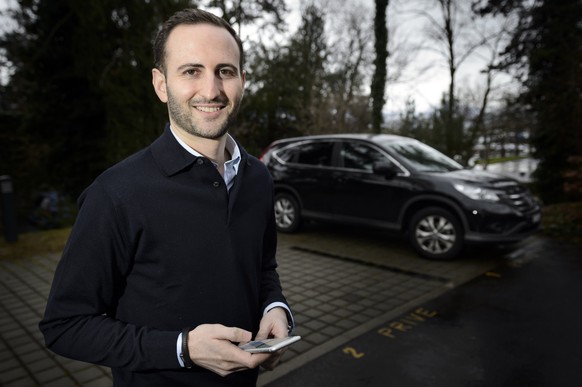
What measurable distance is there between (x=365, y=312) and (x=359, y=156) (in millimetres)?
3293

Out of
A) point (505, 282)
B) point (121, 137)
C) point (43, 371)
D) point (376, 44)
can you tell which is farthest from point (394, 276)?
point (376, 44)

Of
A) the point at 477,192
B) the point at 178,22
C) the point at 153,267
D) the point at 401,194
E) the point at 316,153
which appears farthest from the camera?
the point at 316,153

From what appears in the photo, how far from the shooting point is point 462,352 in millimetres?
3678

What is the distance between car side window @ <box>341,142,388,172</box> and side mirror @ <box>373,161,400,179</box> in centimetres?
18

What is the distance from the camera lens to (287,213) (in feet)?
26.7

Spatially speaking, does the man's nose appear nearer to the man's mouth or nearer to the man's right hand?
the man's mouth

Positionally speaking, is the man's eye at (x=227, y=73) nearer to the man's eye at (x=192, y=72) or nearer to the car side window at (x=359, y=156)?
the man's eye at (x=192, y=72)

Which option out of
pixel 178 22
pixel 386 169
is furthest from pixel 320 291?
pixel 178 22

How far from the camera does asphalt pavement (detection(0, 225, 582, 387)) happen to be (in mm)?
3395

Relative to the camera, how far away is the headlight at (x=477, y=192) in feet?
19.7

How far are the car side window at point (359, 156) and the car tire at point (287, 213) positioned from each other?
134cm

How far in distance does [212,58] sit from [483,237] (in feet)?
18.0

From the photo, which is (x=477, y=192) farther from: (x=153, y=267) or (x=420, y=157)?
(x=153, y=267)

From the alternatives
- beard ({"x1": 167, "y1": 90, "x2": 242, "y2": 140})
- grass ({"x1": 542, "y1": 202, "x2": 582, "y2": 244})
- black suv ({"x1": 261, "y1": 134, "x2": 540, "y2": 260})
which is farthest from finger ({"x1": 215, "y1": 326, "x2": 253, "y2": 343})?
grass ({"x1": 542, "y1": 202, "x2": 582, "y2": 244})
